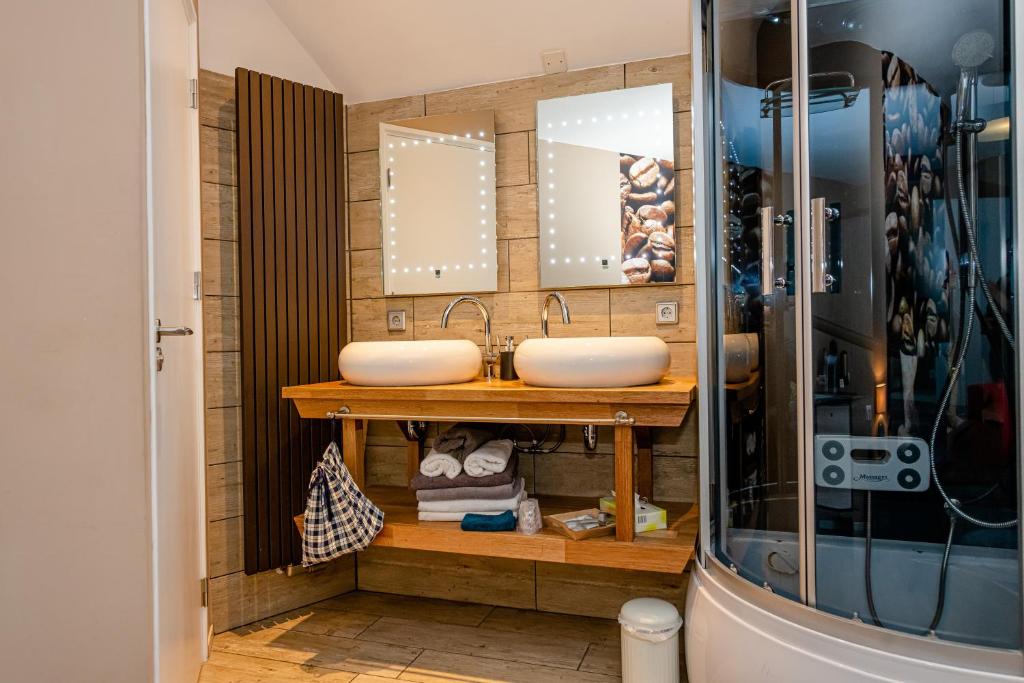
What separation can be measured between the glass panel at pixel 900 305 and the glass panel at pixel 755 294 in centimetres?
6

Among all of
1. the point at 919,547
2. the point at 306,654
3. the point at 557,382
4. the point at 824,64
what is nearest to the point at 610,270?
the point at 557,382

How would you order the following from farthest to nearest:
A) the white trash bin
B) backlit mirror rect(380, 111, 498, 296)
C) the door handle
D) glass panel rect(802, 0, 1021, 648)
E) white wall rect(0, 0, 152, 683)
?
backlit mirror rect(380, 111, 498, 296) → the white trash bin → the door handle → glass panel rect(802, 0, 1021, 648) → white wall rect(0, 0, 152, 683)

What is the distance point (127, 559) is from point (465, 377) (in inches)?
43.2

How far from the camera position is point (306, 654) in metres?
2.13

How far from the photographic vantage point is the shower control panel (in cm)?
148

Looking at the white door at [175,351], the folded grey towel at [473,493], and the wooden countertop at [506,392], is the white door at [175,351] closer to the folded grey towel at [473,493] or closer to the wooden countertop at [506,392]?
the wooden countertop at [506,392]

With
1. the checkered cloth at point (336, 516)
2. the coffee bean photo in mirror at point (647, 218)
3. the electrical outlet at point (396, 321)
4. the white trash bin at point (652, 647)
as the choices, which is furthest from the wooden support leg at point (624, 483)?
the electrical outlet at point (396, 321)

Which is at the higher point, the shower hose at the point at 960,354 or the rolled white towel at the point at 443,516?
the shower hose at the point at 960,354

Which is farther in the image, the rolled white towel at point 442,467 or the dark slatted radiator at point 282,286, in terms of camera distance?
the dark slatted radiator at point 282,286

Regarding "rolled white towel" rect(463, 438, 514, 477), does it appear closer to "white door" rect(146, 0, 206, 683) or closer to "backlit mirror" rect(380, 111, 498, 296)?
"backlit mirror" rect(380, 111, 498, 296)

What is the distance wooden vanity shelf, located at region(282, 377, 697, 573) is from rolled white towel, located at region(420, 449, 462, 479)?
153mm

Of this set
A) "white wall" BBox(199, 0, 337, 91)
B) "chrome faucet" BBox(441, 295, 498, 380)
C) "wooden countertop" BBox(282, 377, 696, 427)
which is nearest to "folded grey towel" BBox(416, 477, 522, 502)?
"wooden countertop" BBox(282, 377, 696, 427)

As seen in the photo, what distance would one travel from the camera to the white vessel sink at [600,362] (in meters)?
1.88

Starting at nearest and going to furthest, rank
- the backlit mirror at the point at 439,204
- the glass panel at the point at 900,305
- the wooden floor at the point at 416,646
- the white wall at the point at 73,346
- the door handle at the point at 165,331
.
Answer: the white wall at the point at 73,346 < the glass panel at the point at 900,305 < the door handle at the point at 165,331 < the wooden floor at the point at 416,646 < the backlit mirror at the point at 439,204
